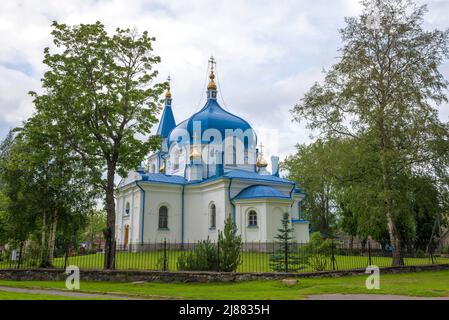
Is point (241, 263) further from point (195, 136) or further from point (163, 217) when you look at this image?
point (195, 136)

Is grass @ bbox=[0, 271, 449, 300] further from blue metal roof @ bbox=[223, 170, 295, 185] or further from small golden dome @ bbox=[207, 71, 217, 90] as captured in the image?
small golden dome @ bbox=[207, 71, 217, 90]

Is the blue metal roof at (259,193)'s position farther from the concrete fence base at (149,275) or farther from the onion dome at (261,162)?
the concrete fence base at (149,275)

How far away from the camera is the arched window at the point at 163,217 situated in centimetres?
2978

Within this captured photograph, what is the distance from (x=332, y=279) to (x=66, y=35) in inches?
515

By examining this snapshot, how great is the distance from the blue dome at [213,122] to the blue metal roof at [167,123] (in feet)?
16.5

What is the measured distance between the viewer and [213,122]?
32.3 meters

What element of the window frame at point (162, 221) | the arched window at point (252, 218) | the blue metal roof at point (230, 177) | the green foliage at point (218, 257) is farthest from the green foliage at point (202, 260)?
the window frame at point (162, 221)

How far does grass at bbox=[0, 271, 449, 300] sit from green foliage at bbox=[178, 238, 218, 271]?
950 millimetres

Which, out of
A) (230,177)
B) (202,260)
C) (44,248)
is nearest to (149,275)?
(202,260)

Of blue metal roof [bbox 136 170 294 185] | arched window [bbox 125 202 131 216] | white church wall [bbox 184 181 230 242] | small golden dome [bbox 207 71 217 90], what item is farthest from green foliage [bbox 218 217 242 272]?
small golden dome [bbox 207 71 217 90]

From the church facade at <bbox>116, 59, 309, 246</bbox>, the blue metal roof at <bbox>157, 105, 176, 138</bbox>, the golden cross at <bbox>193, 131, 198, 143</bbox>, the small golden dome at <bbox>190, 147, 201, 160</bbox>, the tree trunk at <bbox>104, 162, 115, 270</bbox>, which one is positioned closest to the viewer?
the tree trunk at <bbox>104, 162, 115, 270</bbox>

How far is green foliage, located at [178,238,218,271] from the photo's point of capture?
46.5 feet

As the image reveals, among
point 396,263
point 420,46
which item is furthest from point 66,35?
point 396,263

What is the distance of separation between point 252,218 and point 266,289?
51.3ft
